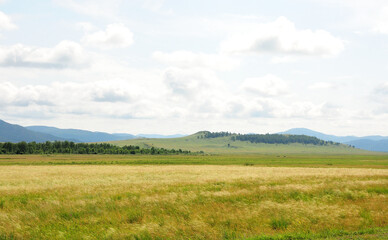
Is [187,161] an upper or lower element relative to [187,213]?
lower

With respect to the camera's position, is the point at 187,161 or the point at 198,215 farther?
the point at 187,161

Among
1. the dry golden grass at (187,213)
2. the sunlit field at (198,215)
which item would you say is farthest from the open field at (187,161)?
the sunlit field at (198,215)

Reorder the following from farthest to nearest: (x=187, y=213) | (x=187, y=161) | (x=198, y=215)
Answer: (x=187, y=161), (x=187, y=213), (x=198, y=215)

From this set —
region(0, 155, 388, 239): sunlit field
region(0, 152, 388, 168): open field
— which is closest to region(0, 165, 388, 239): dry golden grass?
region(0, 155, 388, 239): sunlit field

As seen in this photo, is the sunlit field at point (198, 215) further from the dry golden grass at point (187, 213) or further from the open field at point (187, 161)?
the open field at point (187, 161)

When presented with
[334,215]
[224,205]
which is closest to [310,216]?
→ [334,215]

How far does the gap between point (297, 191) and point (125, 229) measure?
14118mm

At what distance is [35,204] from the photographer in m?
19.7

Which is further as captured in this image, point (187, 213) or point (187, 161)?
point (187, 161)

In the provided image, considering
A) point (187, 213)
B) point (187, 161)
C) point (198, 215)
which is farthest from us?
point (187, 161)

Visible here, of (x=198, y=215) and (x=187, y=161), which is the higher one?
(x=198, y=215)

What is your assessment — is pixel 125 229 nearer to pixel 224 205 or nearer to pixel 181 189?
pixel 224 205

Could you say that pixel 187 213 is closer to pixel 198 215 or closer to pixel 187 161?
pixel 198 215

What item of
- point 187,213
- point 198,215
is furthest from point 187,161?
point 198,215
